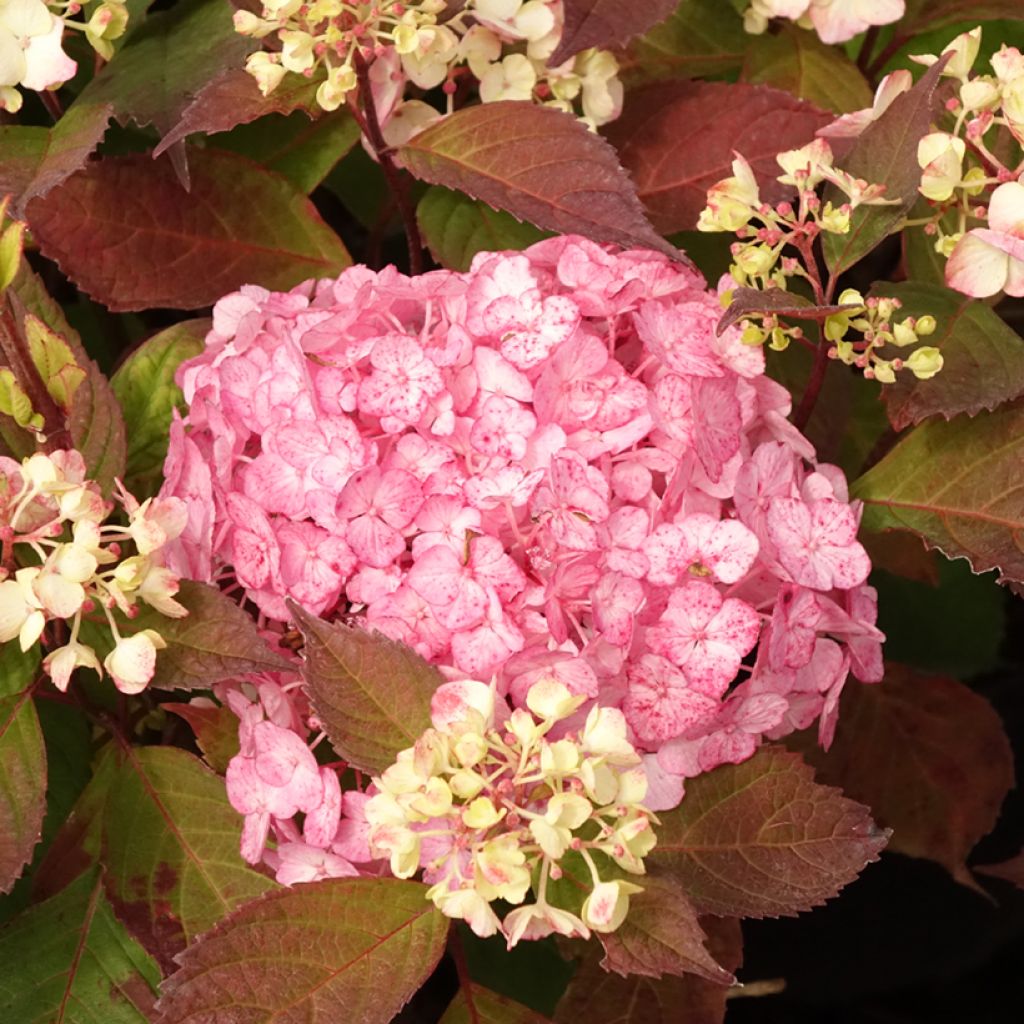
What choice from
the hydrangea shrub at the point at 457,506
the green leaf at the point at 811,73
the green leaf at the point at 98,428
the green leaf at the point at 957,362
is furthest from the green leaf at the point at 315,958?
the green leaf at the point at 811,73

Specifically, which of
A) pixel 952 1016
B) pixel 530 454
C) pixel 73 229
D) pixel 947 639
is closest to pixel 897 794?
pixel 952 1016

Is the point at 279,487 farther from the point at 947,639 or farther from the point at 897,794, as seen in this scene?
the point at 947,639

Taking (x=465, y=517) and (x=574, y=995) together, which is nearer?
(x=465, y=517)

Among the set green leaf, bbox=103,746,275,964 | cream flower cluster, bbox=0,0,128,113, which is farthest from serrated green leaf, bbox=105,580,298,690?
cream flower cluster, bbox=0,0,128,113

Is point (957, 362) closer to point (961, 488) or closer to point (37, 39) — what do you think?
point (961, 488)

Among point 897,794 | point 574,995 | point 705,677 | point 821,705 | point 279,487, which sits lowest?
point 897,794

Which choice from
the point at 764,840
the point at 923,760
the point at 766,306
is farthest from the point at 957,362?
the point at 923,760
